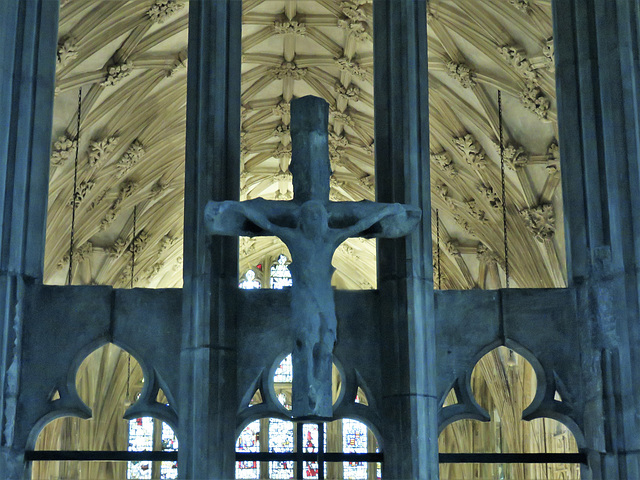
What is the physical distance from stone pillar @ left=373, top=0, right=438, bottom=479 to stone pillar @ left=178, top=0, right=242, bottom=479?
1103mm

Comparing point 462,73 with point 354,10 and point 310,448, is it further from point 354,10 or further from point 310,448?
point 310,448

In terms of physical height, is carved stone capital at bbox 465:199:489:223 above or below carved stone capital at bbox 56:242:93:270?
above

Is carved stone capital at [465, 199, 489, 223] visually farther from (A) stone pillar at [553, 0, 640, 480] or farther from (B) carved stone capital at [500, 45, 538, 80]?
(A) stone pillar at [553, 0, 640, 480]

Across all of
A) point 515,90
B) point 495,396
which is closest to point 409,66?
point 515,90

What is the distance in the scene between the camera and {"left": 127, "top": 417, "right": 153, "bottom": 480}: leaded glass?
3027cm

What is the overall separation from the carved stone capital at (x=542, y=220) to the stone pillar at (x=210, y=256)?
10.8 metres

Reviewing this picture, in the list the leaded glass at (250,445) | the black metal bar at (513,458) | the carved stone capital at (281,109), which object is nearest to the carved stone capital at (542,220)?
the carved stone capital at (281,109)

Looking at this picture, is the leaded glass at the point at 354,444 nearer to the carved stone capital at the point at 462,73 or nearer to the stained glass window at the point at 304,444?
the stained glass window at the point at 304,444

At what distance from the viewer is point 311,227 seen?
24.3 ft

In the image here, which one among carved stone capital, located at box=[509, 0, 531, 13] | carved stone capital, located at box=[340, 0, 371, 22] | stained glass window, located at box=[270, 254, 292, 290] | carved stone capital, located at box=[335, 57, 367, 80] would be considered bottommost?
stained glass window, located at box=[270, 254, 292, 290]

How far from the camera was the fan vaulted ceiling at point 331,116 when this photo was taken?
Answer: 54.3ft

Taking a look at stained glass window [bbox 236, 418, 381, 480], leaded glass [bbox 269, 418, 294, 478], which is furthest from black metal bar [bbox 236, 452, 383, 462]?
leaded glass [bbox 269, 418, 294, 478]

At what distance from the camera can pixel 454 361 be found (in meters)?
8.13

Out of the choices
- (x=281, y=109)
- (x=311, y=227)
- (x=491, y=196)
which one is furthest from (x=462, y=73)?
(x=311, y=227)
